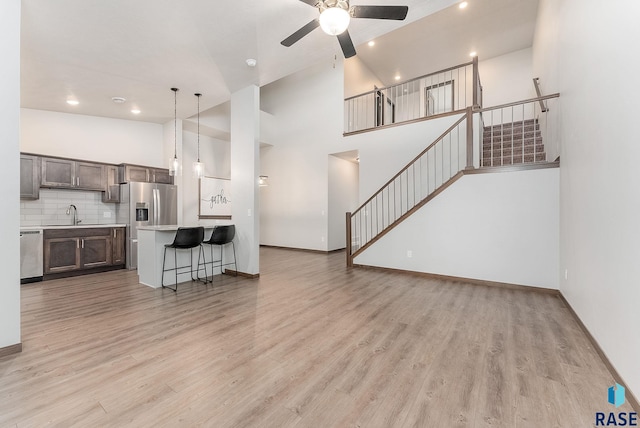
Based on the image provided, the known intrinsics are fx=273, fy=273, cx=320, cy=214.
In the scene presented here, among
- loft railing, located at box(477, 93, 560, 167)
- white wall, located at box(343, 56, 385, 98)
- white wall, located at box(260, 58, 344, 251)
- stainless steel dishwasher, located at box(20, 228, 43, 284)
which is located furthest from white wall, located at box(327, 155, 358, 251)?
→ stainless steel dishwasher, located at box(20, 228, 43, 284)

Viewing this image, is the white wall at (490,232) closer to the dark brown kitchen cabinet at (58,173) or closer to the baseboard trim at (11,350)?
the baseboard trim at (11,350)

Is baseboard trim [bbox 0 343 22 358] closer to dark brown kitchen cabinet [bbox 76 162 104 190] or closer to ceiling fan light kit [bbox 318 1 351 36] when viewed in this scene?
ceiling fan light kit [bbox 318 1 351 36]

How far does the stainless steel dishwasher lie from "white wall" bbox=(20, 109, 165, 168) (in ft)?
5.85

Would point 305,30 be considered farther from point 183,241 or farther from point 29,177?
point 29,177

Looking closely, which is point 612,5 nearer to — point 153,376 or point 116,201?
point 153,376

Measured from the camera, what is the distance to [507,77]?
7590mm

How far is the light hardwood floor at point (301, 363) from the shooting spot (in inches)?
64.2

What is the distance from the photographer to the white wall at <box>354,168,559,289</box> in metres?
4.00

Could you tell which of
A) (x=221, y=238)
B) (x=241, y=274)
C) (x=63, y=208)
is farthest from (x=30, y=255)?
(x=241, y=274)

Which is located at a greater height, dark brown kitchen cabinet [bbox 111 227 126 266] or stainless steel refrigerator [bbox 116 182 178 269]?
stainless steel refrigerator [bbox 116 182 178 269]

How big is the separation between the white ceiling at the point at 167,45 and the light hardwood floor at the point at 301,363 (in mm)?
3309

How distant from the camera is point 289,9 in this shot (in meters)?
2.94

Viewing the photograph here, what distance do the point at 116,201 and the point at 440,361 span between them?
263 inches

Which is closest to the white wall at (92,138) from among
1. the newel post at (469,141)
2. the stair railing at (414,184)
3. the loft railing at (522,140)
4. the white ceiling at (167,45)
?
the white ceiling at (167,45)
